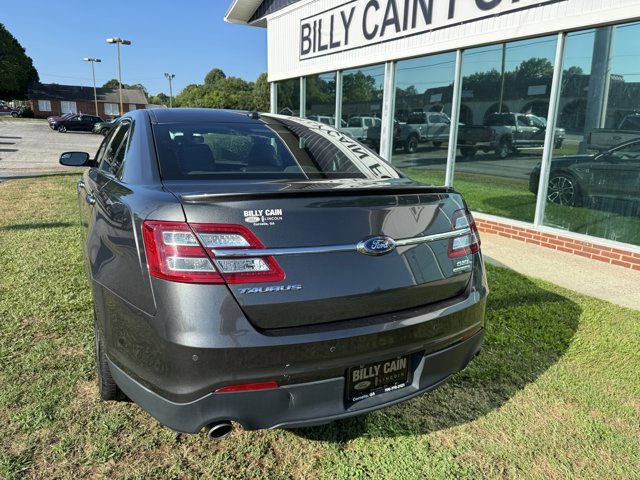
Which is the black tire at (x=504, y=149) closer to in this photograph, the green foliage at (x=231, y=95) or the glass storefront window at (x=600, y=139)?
the glass storefront window at (x=600, y=139)

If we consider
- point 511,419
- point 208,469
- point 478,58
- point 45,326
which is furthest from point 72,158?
point 478,58

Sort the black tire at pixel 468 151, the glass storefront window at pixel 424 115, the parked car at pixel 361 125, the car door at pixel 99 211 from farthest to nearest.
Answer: the parked car at pixel 361 125 < the glass storefront window at pixel 424 115 < the black tire at pixel 468 151 < the car door at pixel 99 211

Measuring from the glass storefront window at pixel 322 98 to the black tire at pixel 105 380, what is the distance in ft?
28.2

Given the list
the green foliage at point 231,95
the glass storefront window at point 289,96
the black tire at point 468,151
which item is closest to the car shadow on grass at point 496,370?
the black tire at point 468,151

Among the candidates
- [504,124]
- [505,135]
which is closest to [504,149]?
[505,135]

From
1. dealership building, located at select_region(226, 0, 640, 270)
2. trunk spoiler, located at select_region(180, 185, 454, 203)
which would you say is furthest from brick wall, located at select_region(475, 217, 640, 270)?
trunk spoiler, located at select_region(180, 185, 454, 203)

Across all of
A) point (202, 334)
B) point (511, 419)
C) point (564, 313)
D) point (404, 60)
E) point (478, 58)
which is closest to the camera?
point (202, 334)

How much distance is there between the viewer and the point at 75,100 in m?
68.1

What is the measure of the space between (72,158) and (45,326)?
144cm

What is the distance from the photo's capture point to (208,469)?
209cm

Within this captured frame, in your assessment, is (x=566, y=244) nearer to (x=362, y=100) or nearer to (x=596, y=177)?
(x=596, y=177)

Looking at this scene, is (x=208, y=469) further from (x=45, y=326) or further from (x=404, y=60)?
(x=404, y=60)

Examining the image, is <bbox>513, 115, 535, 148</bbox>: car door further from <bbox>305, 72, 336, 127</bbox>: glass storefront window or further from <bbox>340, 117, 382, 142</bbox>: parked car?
<bbox>305, 72, 336, 127</bbox>: glass storefront window

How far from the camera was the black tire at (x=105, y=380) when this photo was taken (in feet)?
7.58
